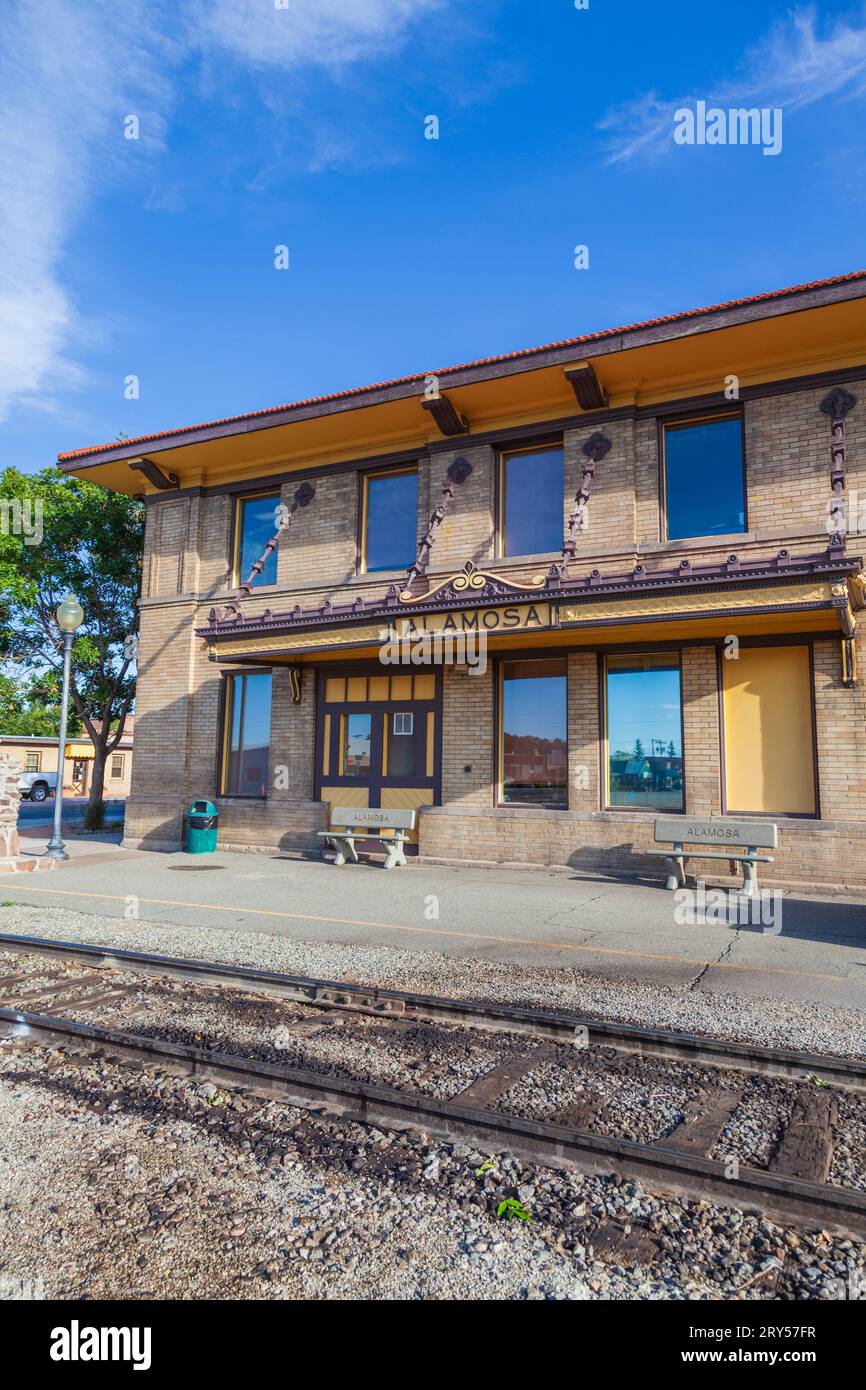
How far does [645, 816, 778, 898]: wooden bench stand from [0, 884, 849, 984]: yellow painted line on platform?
11.5 ft

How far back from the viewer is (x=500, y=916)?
9344 millimetres

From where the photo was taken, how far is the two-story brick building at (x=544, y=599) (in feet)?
37.1

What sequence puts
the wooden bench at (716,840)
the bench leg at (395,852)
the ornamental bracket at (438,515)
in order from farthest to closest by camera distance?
the ornamental bracket at (438,515), the bench leg at (395,852), the wooden bench at (716,840)

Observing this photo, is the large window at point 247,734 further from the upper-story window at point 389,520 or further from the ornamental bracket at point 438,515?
the ornamental bracket at point 438,515

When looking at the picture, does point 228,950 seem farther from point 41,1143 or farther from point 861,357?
point 861,357

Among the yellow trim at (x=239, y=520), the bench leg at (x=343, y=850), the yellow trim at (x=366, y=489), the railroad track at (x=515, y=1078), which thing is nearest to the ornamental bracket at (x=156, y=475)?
the yellow trim at (x=239, y=520)

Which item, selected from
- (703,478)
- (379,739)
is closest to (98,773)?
(379,739)

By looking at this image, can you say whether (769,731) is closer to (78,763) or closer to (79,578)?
(79,578)

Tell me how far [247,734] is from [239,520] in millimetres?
4511

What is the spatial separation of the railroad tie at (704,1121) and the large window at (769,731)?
26.2 ft

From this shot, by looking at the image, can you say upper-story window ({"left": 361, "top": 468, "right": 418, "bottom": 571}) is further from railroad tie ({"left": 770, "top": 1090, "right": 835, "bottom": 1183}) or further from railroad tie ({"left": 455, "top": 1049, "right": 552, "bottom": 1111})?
railroad tie ({"left": 770, "top": 1090, "right": 835, "bottom": 1183})
